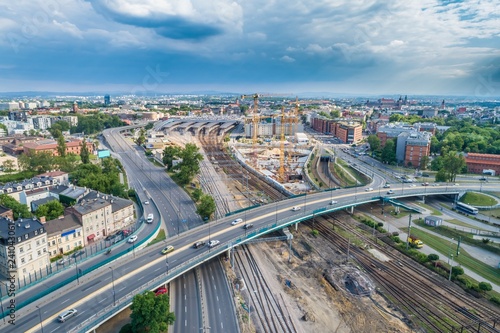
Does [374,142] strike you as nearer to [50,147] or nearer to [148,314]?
[148,314]

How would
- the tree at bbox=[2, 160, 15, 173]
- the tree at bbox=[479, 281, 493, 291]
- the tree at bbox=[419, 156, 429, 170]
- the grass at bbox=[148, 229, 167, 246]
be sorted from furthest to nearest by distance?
the tree at bbox=[419, 156, 429, 170] → the tree at bbox=[2, 160, 15, 173] → the grass at bbox=[148, 229, 167, 246] → the tree at bbox=[479, 281, 493, 291]

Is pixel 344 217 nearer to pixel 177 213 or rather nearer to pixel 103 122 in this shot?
pixel 177 213

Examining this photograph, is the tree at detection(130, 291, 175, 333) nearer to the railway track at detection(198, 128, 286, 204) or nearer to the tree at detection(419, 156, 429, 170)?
the railway track at detection(198, 128, 286, 204)

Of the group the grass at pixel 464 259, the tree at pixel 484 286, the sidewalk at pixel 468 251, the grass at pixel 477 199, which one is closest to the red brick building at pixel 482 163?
the grass at pixel 477 199

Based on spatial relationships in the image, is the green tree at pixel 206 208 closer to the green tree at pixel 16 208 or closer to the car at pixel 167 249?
the car at pixel 167 249

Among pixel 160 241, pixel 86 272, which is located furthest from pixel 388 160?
pixel 86 272

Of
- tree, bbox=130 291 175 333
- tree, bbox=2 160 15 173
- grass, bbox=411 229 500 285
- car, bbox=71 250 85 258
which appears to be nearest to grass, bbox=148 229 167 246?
car, bbox=71 250 85 258

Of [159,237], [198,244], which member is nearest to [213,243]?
[198,244]
